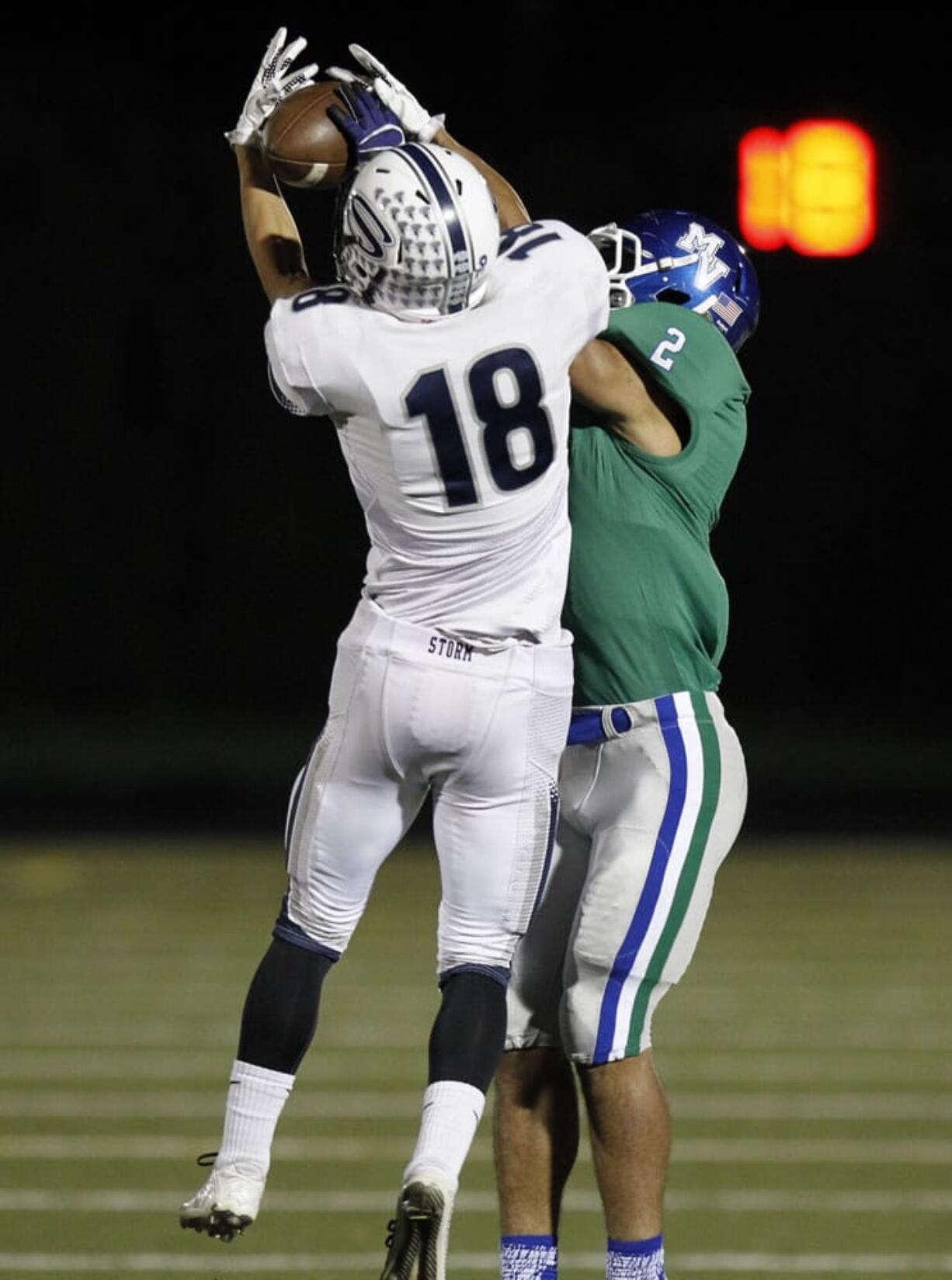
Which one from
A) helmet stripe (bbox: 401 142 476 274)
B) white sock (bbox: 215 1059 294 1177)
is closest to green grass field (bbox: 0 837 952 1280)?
white sock (bbox: 215 1059 294 1177)

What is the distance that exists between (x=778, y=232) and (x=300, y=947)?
7354 millimetres

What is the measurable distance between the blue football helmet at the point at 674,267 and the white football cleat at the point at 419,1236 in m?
1.40

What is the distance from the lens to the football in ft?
11.7

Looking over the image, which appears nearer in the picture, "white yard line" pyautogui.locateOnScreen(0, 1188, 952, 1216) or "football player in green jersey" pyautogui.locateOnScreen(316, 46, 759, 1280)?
"football player in green jersey" pyautogui.locateOnScreen(316, 46, 759, 1280)

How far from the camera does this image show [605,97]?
1397cm

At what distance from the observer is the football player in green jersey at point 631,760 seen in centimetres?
368

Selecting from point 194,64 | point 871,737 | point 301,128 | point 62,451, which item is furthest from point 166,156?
point 301,128

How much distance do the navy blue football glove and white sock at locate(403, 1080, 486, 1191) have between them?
1.29 m

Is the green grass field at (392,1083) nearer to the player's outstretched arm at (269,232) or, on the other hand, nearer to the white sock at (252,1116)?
the white sock at (252,1116)

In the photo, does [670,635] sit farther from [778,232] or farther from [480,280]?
[778,232]

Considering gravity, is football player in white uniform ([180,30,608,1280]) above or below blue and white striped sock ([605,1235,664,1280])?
above

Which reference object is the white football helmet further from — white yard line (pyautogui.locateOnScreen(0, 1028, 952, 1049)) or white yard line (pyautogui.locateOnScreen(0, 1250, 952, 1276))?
white yard line (pyautogui.locateOnScreen(0, 1028, 952, 1049))

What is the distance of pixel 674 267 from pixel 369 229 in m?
0.71

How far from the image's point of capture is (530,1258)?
12.3 feet
